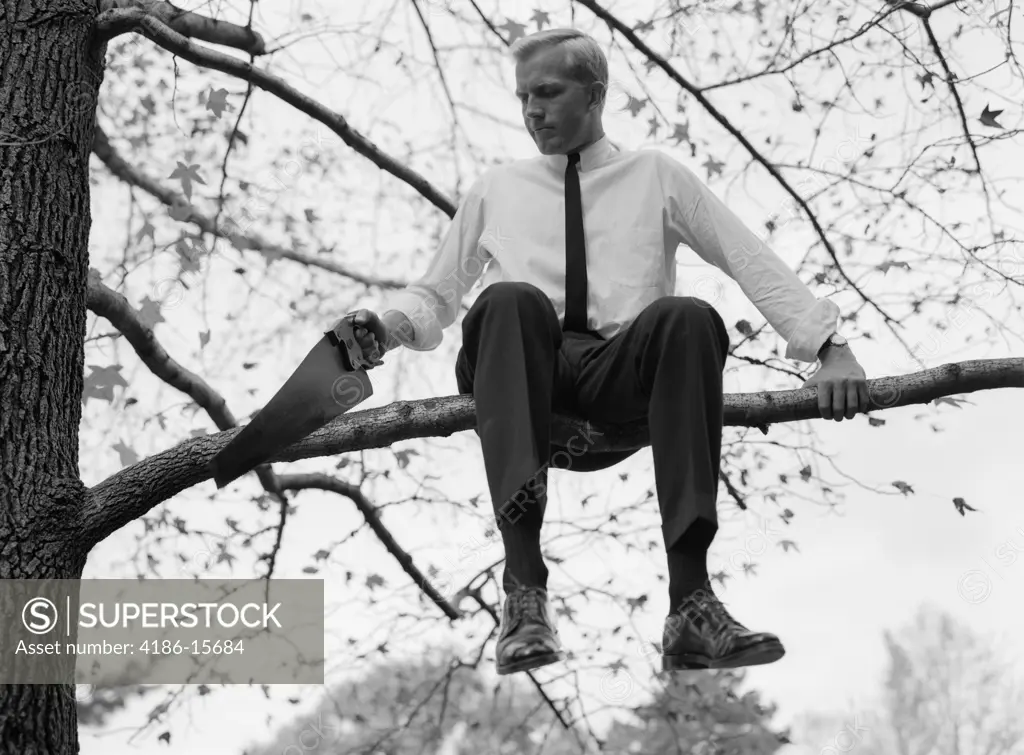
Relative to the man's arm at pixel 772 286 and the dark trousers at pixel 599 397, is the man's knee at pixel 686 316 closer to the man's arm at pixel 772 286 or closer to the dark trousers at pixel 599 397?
the dark trousers at pixel 599 397

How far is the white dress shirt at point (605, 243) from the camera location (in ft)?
9.31

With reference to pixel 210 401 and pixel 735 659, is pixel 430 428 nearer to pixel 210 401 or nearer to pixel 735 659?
pixel 735 659

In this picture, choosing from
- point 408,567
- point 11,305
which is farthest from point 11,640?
point 408,567

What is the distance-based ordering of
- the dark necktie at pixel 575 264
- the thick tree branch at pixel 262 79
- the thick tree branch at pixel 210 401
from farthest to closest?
the thick tree branch at pixel 210 401 < the thick tree branch at pixel 262 79 < the dark necktie at pixel 575 264

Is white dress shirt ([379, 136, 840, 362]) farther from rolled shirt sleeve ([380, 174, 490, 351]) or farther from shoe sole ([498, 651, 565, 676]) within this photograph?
shoe sole ([498, 651, 565, 676])

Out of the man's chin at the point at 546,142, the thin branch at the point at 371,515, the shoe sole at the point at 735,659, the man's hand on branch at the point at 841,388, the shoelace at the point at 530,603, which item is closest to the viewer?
the shoe sole at the point at 735,659

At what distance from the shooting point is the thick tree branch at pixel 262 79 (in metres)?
3.50

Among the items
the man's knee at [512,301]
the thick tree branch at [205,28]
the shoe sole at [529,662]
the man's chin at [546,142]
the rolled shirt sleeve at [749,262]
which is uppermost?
the thick tree branch at [205,28]

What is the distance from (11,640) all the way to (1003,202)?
Answer: 425cm

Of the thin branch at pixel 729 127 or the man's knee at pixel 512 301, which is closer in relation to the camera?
the man's knee at pixel 512 301

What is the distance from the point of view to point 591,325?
2.84 meters

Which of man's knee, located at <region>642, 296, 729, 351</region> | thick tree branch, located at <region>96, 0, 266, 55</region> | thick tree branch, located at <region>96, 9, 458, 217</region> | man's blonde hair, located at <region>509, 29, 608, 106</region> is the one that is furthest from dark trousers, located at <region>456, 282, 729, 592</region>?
thick tree branch, located at <region>96, 0, 266, 55</region>

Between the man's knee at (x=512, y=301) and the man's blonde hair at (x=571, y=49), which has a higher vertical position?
the man's blonde hair at (x=571, y=49)

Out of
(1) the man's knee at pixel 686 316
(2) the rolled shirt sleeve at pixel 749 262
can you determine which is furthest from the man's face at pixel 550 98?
(1) the man's knee at pixel 686 316
